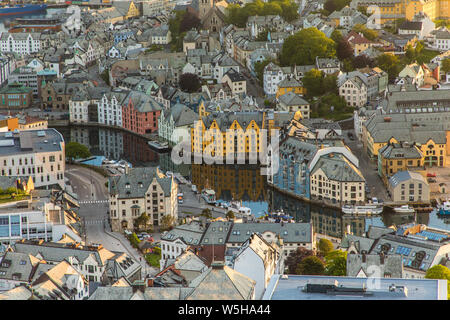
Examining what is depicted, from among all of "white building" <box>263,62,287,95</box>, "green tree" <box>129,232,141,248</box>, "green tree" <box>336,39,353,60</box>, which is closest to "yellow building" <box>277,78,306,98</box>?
"white building" <box>263,62,287,95</box>

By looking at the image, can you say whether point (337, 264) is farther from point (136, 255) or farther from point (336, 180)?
point (336, 180)

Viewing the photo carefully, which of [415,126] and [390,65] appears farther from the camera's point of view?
[390,65]

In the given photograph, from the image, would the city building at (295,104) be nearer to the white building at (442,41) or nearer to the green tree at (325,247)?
the white building at (442,41)

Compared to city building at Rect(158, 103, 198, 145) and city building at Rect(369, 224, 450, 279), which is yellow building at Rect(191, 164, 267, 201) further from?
city building at Rect(369, 224, 450, 279)

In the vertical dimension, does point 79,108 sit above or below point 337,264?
above

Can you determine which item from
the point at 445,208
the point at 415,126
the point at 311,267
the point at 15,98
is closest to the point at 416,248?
the point at 311,267

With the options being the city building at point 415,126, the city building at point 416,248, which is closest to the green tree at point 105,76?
the city building at point 415,126
